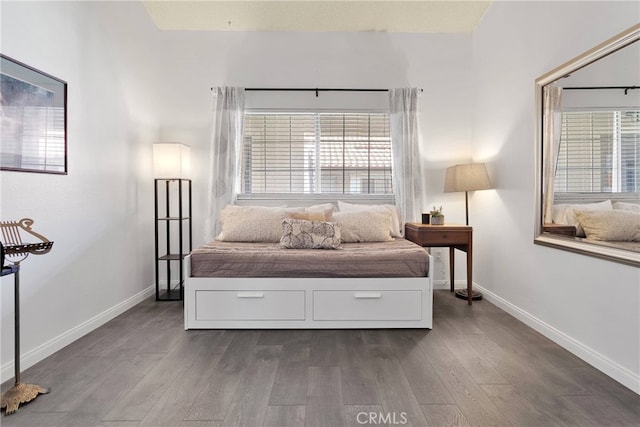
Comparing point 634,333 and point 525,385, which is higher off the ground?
point 634,333

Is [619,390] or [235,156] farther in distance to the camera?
[235,156]

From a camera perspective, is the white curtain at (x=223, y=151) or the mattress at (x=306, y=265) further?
the white curtain at (x=223, y=151)

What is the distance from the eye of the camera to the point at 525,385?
1.65 meters

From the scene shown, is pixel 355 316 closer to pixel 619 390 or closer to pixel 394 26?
pixel 619 390

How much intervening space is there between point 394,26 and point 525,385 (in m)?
3.32

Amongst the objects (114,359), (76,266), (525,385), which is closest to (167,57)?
(76,266)

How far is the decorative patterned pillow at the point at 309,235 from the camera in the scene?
8.60 ft

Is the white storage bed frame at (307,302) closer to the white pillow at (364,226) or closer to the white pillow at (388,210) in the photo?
the white pillow at (364,226)

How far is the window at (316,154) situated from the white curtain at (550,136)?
149 centimetres

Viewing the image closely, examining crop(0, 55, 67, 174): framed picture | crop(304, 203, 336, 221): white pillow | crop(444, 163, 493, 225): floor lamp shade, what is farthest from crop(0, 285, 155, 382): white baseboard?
crop(444, 163, 493, 225): floor lamp shade

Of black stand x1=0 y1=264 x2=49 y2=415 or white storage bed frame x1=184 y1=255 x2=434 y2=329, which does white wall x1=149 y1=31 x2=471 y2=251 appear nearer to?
white storage bed frame x1=184 y1=255 x2=434 y2=329

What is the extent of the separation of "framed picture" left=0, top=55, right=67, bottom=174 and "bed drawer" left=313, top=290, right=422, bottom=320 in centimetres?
194

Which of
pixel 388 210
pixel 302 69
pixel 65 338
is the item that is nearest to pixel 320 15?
pixel 302 69

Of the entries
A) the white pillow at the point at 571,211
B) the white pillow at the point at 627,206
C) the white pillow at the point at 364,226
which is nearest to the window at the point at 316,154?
the white pillow at the point at 364,226
